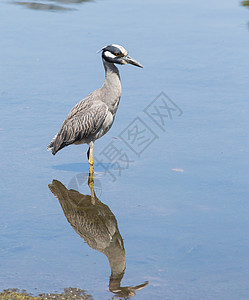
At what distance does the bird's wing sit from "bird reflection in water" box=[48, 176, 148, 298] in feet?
1.92

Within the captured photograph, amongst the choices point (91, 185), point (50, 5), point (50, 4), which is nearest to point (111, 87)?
point (91, 185)

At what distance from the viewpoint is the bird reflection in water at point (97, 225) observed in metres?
5.86

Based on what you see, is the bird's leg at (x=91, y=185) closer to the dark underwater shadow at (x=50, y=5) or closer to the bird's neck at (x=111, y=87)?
the bird's neck at (x=111, y=87)

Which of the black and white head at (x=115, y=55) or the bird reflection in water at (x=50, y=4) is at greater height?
the black and white head at (x=115, y=55)

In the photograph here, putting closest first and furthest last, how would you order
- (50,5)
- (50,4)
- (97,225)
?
(97,225) < (50,5) < (50,4)

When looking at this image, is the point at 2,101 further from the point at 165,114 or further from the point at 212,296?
the point at 212,296

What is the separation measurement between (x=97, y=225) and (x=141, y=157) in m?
1.89

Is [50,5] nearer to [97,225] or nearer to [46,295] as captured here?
[97,225]

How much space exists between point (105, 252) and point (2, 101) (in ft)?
15.1

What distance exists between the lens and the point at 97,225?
22.9 ft

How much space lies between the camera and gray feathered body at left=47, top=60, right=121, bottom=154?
823 cm

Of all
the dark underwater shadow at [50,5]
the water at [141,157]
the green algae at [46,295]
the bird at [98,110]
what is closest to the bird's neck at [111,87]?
the bird at [98,110]

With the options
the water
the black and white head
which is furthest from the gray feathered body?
the water

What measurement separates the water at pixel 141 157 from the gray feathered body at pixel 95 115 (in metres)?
0.38
